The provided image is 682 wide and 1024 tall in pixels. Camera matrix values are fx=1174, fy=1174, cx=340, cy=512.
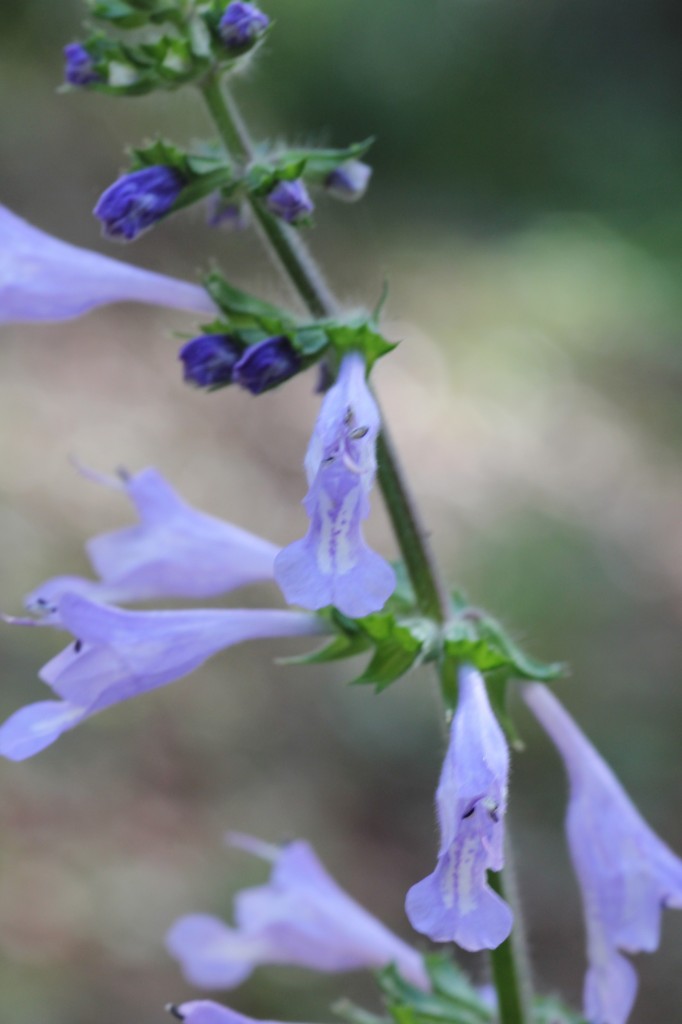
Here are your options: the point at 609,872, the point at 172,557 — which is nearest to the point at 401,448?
the point at 172,557

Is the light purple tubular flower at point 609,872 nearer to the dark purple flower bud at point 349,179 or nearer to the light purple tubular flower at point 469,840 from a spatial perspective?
the light purple tubular flower at point 469,840

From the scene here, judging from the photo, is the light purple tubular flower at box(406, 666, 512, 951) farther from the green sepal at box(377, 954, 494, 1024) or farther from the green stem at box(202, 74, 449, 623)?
the green sepal at box(377, 954, 494, 1024)

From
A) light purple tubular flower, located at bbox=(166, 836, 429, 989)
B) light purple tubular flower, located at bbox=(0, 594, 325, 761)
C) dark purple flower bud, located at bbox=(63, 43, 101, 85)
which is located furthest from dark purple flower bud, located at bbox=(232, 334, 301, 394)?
light purple tubular flower, located at bbox=(166, 836, 429, 989)

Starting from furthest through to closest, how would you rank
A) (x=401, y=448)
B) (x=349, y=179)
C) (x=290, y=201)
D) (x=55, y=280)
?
(x=401, y=448) < (x=55, y=280) < (x=349, y=179) < (x=290, y=201)

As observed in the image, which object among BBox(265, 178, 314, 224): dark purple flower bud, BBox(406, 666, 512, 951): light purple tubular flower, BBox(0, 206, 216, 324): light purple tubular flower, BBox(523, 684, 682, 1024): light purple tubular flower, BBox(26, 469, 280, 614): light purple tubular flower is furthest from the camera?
BBox(26, 469, 280, 614): light purple tubular flower

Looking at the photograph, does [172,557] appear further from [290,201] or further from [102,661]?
[290,201]

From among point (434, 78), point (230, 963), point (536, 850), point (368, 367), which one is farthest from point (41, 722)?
point (434, 78)
